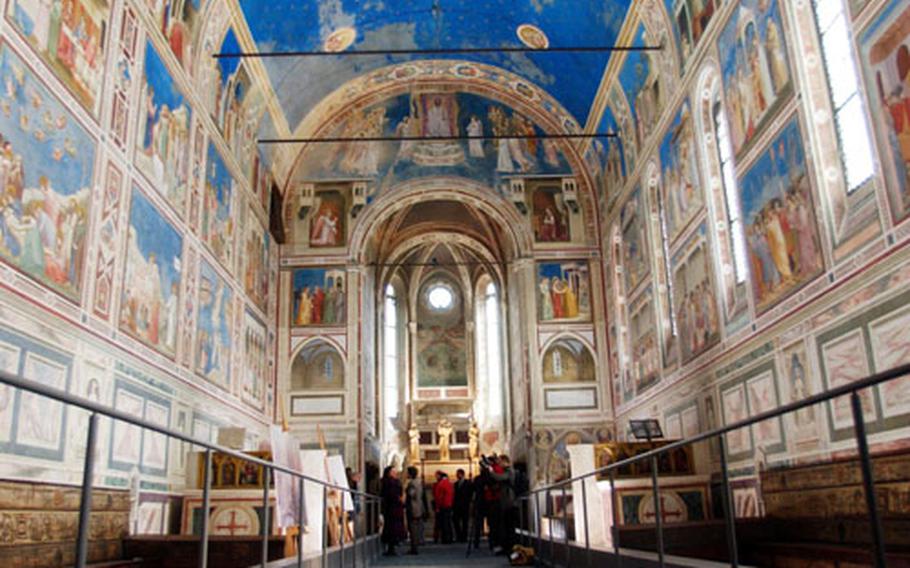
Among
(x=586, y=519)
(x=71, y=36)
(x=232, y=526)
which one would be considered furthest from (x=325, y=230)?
(x=232, y=526)

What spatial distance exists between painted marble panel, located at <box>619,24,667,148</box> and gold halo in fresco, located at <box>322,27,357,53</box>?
6.36 m

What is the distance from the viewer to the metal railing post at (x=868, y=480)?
335 centimetres

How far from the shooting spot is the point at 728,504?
205 inches

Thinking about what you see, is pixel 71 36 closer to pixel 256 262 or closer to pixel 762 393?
pixel 256 262

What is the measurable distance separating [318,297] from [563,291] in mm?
6693

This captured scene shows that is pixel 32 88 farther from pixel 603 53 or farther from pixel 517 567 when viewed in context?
pixel 603 53

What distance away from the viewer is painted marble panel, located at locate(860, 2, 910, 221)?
830 centimetres

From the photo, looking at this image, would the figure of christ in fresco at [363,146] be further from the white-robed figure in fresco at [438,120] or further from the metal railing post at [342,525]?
the metal railing post at [342,525]

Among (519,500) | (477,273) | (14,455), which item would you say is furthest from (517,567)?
(477,273)

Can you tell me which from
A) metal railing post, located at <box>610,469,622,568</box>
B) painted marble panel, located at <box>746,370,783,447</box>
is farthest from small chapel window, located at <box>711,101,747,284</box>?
metal railing post, located at <box>610,469,622,568</box>

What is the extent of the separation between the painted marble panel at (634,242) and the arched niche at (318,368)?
7961 mm

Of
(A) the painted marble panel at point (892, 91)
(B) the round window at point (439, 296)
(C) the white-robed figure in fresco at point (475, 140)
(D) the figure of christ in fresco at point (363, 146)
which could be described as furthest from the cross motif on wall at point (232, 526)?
(B) the round window at point (439, 296)

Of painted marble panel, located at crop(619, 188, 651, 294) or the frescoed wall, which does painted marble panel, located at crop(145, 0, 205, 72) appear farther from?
painted marble panel, located at crop(619, 188, 651, 294)

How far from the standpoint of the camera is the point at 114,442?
12.2 feet
